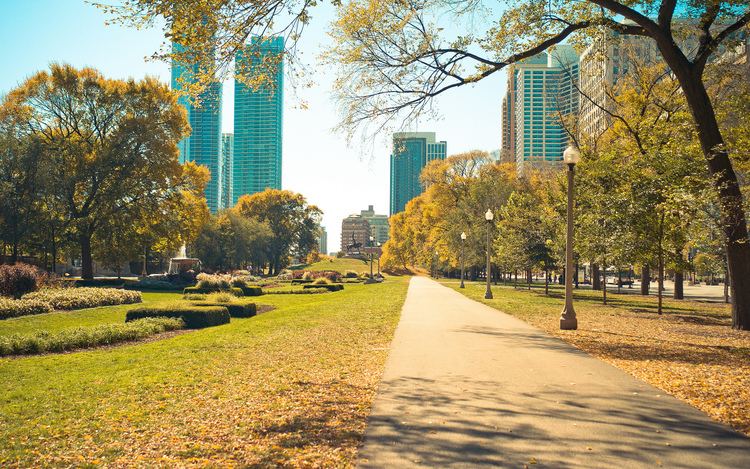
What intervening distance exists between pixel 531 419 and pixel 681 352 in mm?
7005

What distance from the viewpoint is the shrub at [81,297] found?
21109 millimetres

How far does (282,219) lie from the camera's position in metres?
94.4

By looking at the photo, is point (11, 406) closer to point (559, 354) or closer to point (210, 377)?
point (210, 377)

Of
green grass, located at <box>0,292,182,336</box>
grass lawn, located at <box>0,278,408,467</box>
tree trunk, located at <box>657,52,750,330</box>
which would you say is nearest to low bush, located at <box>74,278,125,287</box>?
green grass, located at <box>0,292,182,336</box>

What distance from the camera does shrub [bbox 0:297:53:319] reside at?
59.3 ft

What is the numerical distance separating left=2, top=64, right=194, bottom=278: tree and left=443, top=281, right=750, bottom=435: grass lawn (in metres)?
32.0

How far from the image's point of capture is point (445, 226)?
57781 mm

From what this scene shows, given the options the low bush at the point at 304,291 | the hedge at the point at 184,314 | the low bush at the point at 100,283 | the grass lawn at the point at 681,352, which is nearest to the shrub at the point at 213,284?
the low bush at the point at 304,291

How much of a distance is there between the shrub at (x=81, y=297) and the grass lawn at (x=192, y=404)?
11243mm

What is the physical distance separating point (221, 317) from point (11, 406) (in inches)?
478

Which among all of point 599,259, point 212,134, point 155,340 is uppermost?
point 212,134

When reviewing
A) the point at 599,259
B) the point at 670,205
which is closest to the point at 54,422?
the point at 670,205

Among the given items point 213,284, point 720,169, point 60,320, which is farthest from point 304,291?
point 720,169

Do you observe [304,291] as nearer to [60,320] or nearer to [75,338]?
[60,320]
